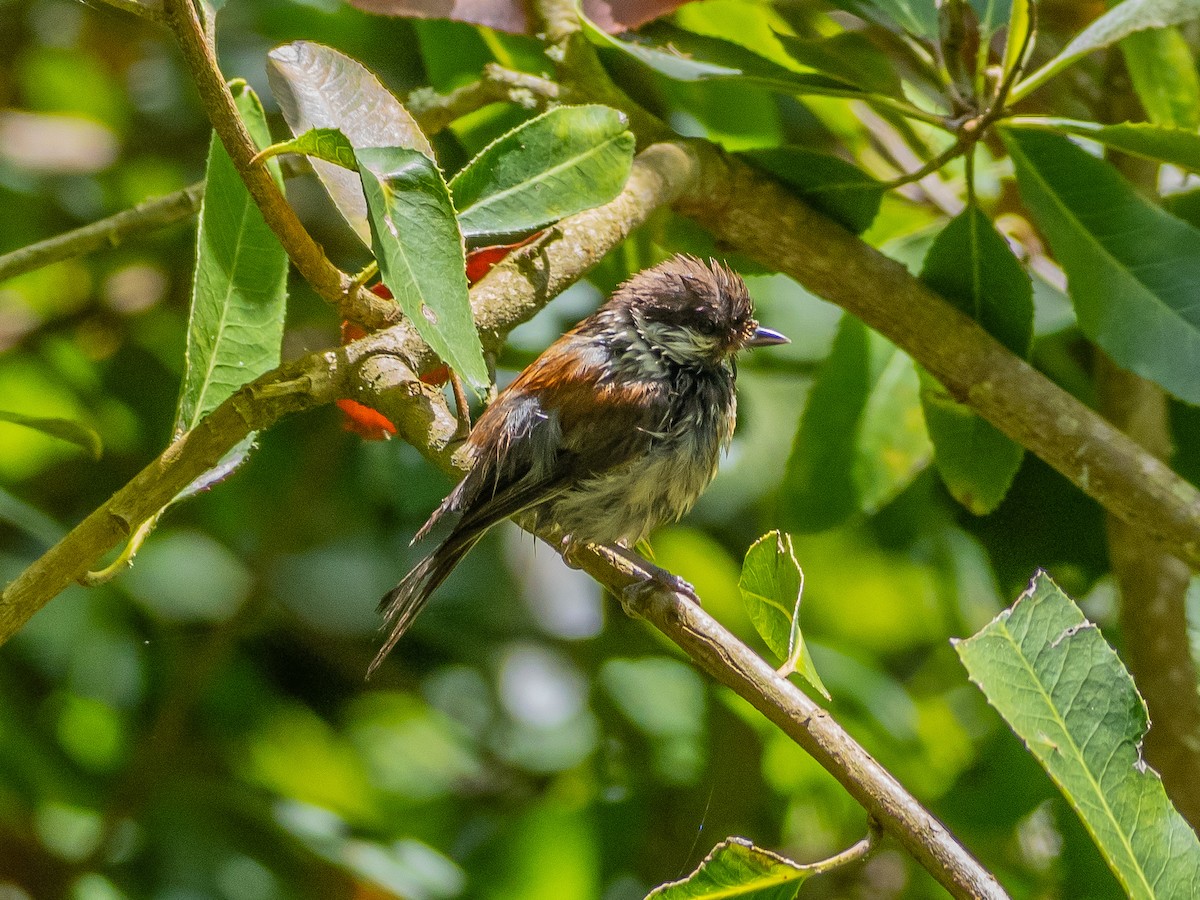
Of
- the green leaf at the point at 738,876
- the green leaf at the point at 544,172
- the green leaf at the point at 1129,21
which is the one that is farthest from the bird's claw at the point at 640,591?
the green leaf at the point at 1129,21

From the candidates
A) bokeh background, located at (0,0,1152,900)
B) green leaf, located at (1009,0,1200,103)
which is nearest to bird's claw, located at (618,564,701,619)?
bokeh background, located at (0,0,1152,900)

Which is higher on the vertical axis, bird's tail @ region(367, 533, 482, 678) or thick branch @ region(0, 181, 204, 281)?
thick branch @ region(0, 181, 204, 281)

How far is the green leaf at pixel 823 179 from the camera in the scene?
2.64m

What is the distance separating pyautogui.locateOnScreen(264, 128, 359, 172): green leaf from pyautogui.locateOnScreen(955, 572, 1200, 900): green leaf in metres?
1.03

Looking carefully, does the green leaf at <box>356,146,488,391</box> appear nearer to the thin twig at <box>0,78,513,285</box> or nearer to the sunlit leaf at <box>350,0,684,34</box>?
the thin twig at <box>0,78,513,285</box>

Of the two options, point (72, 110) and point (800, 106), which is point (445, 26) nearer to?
point (800, 106)

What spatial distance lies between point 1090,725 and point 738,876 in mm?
522

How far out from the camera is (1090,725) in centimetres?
161

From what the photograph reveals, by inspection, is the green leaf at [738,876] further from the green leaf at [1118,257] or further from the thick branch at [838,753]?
the green leaf at [1118,257]

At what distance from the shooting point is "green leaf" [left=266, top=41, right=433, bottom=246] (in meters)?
1.81

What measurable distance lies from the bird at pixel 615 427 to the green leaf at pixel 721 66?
0.48 meters

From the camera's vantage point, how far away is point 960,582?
3.68 m

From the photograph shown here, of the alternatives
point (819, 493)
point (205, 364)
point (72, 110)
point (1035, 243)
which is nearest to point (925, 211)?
point (1035, 243)

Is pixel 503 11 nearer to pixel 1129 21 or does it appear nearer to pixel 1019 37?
pixel 1019 37
